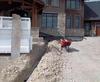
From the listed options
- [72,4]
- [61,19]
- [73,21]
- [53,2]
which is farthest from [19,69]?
[72,4]

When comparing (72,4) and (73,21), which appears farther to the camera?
(72,4)

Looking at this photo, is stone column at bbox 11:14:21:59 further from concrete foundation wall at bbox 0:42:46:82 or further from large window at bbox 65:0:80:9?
large window at bbox 65:0:80:9

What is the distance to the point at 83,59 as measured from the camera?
24.2m

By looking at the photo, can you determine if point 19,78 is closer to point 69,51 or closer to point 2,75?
point 2,75

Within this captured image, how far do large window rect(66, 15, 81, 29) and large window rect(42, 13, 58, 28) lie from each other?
1.98 m

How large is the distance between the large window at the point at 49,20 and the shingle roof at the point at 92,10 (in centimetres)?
695

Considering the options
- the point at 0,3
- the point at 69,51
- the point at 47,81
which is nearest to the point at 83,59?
the point at 69,51

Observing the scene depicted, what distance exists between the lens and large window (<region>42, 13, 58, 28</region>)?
142ft

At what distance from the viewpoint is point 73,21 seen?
45031 millimetres

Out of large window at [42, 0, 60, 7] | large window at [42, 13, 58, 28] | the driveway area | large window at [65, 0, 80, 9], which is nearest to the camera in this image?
the driveway area

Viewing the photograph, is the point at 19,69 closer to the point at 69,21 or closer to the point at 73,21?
the point at 69,21

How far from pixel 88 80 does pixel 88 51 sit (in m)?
12.8

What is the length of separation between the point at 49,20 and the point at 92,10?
10.7 meters

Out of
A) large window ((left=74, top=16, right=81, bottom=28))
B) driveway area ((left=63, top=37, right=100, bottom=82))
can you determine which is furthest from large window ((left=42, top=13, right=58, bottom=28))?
driveway area ((left=63, top=37, right=100, bottom=82))
